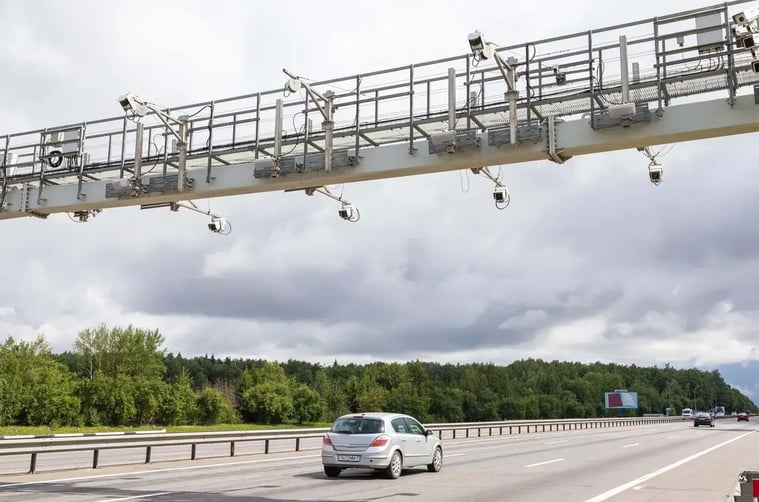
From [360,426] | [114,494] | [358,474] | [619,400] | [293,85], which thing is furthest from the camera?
[619,400]

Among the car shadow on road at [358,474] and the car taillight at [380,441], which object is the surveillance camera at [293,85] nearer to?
the car taillight at [380,441]

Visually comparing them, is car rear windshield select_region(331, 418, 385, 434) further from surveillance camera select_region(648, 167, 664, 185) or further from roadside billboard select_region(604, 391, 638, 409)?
roadside billboard select_region(604, 391, 638, 409)

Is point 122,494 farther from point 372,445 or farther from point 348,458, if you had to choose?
point 372,445

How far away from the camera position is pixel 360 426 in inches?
738

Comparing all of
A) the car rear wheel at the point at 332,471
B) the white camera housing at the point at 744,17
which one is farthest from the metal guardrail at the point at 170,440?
the white camera housing at the point at 744,17

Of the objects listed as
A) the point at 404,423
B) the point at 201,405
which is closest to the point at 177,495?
the point at 404,423

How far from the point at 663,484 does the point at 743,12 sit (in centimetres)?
1061

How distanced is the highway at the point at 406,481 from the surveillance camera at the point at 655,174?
607 cm

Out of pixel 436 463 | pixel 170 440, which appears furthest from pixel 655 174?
pixel 170 440

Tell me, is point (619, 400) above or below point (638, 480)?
above

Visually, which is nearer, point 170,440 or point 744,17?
point 744,17

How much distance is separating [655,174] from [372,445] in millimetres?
8670

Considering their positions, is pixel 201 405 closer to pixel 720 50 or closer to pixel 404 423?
pixel 404 423

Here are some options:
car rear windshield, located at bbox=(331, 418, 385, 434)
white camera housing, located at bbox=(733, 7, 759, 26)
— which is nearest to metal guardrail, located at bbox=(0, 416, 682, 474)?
car rear windshield, located at bbox=(331, 418, 385, 434)
